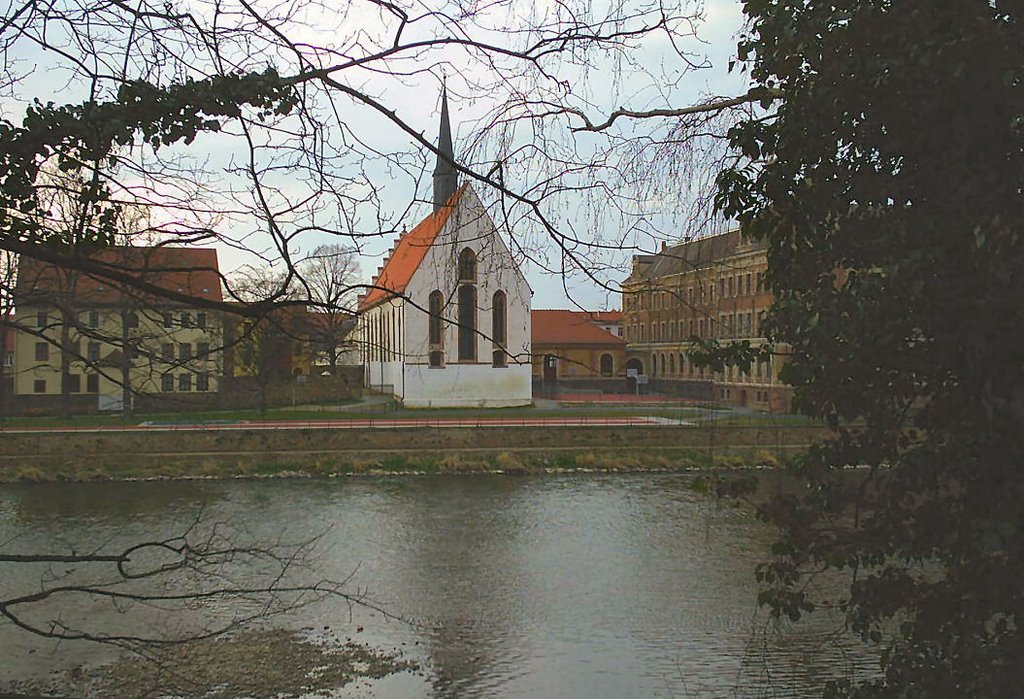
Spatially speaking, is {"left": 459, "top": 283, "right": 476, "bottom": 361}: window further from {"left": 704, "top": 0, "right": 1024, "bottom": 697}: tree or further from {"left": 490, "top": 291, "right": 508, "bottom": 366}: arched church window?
{"left": 704, "top": 0, "right": 1024, "bottom": 697}: tree

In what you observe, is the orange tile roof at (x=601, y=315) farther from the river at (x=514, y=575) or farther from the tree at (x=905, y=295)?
the river at (x=514, y=575)

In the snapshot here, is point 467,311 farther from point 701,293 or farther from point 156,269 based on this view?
point 156,269

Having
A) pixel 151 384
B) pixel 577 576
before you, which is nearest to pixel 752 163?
pixel 151 384

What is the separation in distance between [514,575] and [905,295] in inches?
355

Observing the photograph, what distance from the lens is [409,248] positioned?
9.19ft

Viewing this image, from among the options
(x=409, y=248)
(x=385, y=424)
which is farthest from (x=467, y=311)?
(x=385, y=424)

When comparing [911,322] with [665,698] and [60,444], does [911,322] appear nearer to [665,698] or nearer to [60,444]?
[665,698]

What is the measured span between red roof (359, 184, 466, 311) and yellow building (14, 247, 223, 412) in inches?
16.8

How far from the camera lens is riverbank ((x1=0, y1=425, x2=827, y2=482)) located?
20094mm

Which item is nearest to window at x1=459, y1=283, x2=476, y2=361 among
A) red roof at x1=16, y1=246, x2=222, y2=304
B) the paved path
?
red roof at x1=16, y1=246, x2=222, y2=304

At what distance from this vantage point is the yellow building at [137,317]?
2.82m

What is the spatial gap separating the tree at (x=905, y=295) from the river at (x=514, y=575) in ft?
5.34

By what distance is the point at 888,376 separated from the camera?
10.5 feet

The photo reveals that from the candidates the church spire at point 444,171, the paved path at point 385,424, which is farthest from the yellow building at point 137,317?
the paved path at point 385,424
